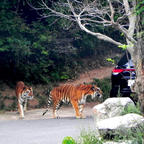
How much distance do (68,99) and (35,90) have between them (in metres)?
4.26

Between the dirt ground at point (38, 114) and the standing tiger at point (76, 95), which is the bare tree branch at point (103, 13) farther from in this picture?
the dirt ground at point (38, 114)

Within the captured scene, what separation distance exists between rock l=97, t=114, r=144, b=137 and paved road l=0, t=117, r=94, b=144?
2.78ft

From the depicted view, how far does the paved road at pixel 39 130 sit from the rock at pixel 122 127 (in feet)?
2.78

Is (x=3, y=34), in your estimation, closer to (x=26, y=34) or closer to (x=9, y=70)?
(x=26, y=34)

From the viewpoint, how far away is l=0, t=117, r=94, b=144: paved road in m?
9.07

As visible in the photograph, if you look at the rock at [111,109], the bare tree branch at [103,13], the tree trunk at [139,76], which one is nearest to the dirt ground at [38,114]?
A: the bare tree branch at [103,13]

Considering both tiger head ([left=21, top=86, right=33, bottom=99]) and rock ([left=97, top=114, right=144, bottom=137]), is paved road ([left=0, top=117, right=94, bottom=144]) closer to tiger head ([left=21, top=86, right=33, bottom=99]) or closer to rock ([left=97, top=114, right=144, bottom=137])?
rock ([left=97, top=114, right=144, bottom=137])

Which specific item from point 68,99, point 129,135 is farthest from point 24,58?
point 129,135

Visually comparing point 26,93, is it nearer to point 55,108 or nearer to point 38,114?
point 38,114

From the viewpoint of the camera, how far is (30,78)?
18047mm

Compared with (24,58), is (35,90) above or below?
below

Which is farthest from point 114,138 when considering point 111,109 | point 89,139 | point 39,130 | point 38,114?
point 38,114

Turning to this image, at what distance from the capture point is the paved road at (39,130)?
9070mm

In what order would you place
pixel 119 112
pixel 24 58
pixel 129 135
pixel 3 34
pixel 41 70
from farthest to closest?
pixel 41 70, pixel 24 58, pixel 3 34, pixel 119 112, pixel 129 135
